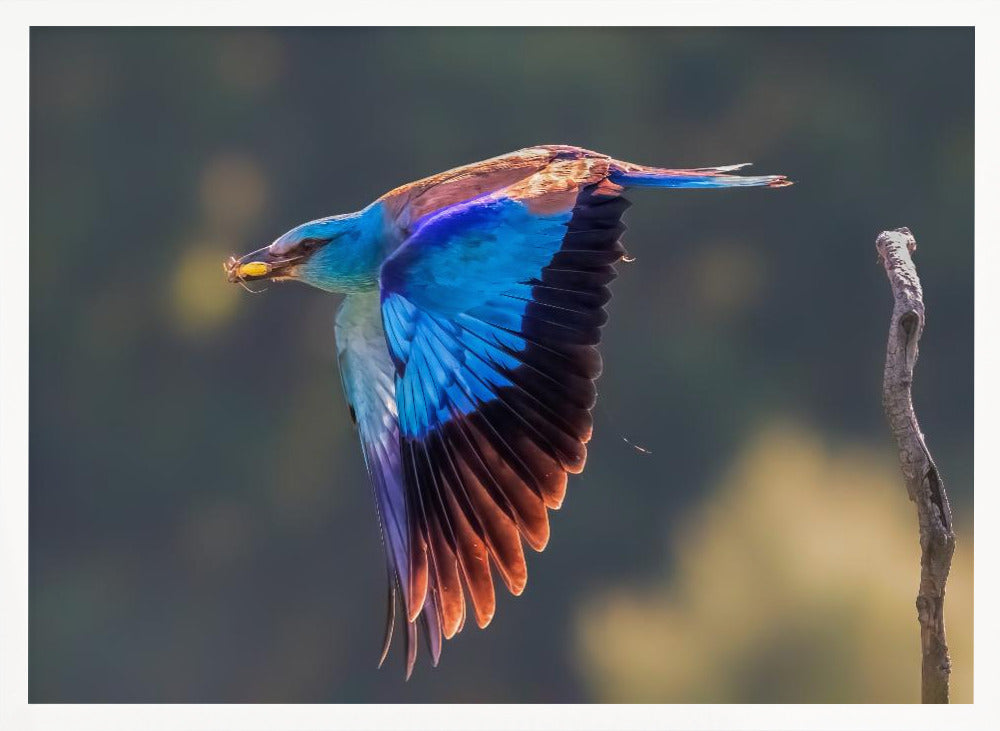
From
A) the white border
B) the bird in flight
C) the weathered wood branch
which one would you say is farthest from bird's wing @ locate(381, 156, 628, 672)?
the white border

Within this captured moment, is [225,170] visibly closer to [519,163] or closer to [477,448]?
[519,163]

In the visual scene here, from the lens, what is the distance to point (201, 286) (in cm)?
257

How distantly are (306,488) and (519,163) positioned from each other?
1.00 metres

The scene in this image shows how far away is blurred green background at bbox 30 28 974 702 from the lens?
240 centimetres

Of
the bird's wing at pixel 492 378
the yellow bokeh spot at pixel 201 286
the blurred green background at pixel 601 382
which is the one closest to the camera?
the bird's wing at pixel 492 378

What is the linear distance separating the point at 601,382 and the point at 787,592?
1.63ft

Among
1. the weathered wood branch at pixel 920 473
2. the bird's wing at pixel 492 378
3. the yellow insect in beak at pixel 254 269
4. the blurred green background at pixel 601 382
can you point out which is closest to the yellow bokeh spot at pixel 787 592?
the blurred green background at pixel 601 382

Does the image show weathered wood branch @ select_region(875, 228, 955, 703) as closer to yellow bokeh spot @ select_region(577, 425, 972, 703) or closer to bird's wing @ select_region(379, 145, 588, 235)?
bird's wing @ select_region(379, 145, 588, 235)

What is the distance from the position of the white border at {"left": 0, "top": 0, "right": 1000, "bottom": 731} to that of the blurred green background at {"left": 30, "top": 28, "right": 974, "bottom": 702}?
6 cm
